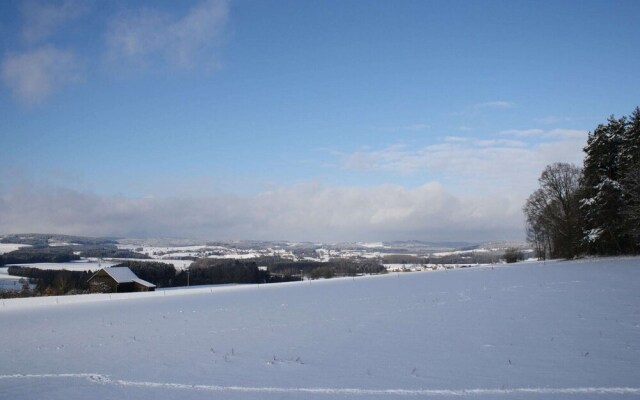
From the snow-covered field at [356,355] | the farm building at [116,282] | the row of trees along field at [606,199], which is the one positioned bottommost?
the farm building at [116,282]

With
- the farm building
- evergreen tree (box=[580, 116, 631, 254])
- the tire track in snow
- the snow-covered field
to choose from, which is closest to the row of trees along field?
evergreen tree (box=[580, 116, 631, 254])

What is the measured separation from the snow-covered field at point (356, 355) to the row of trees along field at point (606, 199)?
82.0 feet

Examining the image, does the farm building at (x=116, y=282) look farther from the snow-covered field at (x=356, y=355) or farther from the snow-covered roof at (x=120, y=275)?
the snow-covered field at (x=356, y=355)

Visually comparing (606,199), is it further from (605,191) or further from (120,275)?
(120,275)

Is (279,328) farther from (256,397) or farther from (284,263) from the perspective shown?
(284,263)

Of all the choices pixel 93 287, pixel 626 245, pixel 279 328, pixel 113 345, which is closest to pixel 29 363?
pixel 113 345

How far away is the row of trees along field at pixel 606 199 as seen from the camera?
38906mm

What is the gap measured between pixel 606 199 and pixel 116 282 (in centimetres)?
6409

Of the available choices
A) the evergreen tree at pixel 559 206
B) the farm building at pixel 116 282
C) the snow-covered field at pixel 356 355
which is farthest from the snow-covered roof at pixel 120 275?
the evergreen tree at pixel 559 206

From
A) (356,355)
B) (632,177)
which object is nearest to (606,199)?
(632,177)

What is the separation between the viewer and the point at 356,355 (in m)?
10.7

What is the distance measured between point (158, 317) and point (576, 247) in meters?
45.8

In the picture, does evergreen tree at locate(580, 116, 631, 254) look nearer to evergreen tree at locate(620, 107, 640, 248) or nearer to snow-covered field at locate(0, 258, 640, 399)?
evergreen tree at locate(620, 107, 640, 248)

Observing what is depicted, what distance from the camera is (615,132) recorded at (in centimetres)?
4428
